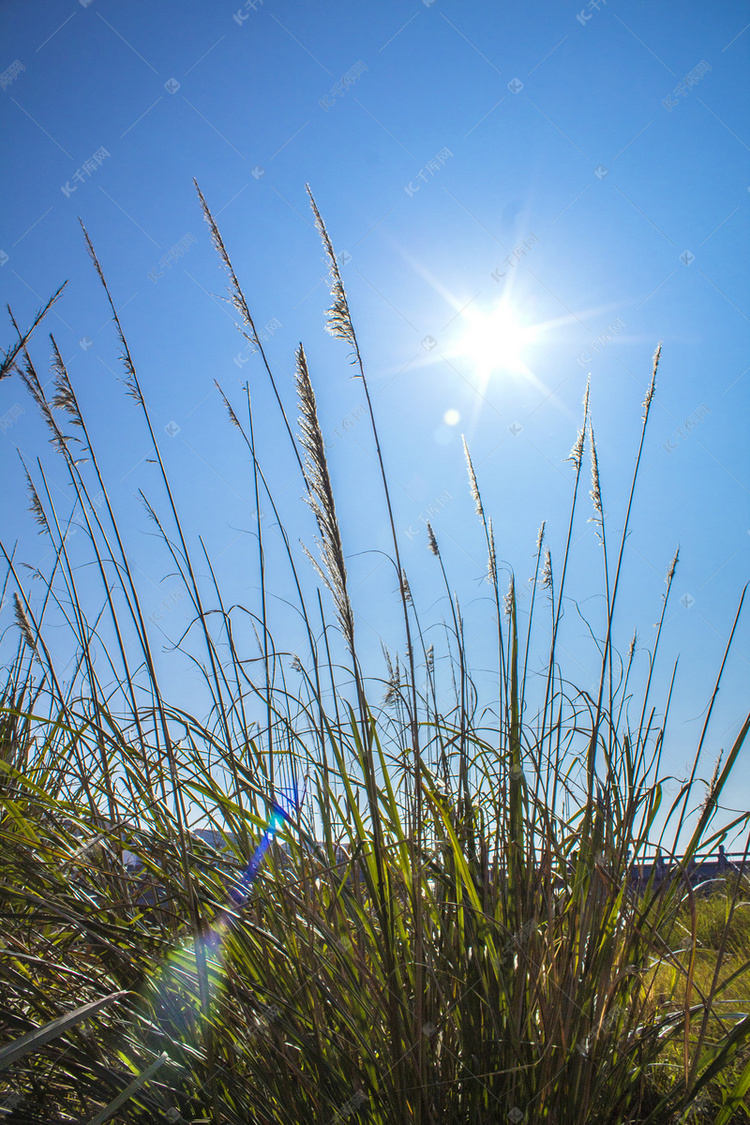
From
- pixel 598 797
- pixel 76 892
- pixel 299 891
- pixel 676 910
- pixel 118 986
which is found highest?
pixel 598 797

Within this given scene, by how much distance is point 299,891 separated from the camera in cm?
134

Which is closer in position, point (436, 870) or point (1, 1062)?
point (1, 1062)

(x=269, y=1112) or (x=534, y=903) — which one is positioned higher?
(x=534, y=903)

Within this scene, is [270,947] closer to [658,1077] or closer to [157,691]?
[157,691]

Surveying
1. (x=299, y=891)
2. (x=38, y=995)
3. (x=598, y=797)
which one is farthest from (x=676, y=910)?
(x=38, y=995)

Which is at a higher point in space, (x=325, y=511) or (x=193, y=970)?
(x=325, y=511)

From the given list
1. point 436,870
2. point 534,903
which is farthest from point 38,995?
point 534,903

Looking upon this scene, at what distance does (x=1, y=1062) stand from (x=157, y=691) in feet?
2.31

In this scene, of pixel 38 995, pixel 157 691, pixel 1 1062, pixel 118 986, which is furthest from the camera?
pixel 157 691

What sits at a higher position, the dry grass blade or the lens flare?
the dry grass blade

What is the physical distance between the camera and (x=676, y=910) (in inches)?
57.6

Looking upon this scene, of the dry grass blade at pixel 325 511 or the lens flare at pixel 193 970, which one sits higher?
the dry grass blade at pixel 325 511

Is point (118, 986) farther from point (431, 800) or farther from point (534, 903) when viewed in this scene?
point (534, 903)

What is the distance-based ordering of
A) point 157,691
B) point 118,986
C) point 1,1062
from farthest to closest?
point 157,691, point 118,986, point 1,1062
